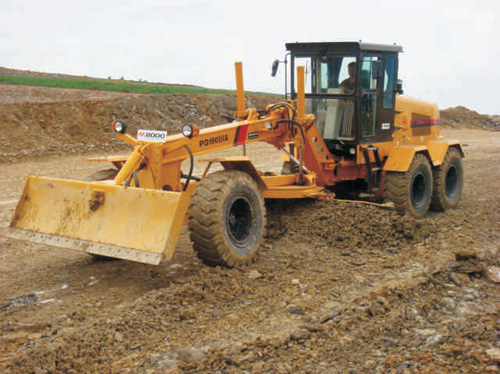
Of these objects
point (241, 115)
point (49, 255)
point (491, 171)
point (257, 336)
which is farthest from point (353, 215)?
point (491, 171)

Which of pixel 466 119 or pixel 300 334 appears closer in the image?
pixel 300 334

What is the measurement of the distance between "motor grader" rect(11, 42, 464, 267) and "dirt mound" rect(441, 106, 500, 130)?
23.9 meters

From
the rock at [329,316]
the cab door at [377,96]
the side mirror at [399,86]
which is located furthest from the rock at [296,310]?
the side mirror at [399,86]

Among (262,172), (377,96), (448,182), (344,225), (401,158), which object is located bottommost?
(344,225)

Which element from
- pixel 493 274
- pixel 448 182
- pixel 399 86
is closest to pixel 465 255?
pixel 493 274

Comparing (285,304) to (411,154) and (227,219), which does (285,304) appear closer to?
(227,219)

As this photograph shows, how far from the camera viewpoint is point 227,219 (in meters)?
6.01

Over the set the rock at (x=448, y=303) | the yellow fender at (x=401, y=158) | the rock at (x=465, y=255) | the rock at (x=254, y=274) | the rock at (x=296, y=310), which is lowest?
the rock at (x=448, y=303)

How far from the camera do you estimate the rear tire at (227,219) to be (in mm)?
5758

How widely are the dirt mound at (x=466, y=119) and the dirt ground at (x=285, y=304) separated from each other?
26.5 m

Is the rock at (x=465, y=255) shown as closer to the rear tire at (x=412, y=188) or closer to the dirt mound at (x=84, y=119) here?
the rear tire at (x=412, y=188)

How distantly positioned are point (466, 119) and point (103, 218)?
32.1 m

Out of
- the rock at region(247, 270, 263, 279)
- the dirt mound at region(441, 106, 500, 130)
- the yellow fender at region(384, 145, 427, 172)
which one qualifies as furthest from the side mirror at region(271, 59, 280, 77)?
the dirt mound at region(441, 106, 500, 130)

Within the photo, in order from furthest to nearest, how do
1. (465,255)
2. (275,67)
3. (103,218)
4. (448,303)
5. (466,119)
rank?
(466,119) < (275,67) < (465,255) < (103,218) < (448,303)
